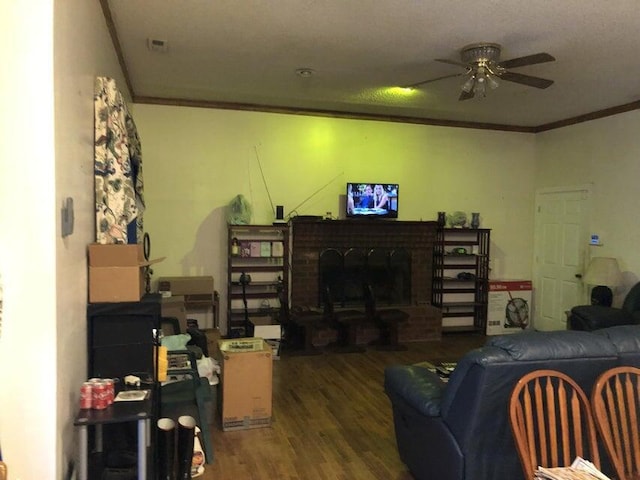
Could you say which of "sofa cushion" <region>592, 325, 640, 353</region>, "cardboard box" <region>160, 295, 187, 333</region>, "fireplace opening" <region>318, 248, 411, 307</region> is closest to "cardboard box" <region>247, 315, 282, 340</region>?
"fireplace opening" <region>318, 248, 411, 307</region>

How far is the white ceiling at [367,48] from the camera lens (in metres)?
3.09

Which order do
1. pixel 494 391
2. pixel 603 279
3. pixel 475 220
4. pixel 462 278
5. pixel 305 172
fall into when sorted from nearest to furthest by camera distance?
pixel 494 391, pixel 603 279, pixel 305 172, pixel 462 278, pixel 475 220

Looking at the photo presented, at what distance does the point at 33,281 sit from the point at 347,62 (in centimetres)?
313

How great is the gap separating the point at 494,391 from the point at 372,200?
13.6ft

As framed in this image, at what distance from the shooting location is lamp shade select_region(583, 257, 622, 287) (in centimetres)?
538

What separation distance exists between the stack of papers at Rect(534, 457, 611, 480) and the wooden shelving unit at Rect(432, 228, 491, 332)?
4444 mm

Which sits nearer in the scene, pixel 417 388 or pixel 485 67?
pixel 417 388

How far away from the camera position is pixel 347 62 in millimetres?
4160

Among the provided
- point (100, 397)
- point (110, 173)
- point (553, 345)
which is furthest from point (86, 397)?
point (553, 345)

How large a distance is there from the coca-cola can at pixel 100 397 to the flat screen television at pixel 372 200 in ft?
14.1

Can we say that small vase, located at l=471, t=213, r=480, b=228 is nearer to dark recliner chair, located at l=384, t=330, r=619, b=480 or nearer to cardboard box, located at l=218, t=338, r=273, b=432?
cardboard box, located at l=218, t=338, r=273, b=432

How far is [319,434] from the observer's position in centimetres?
340

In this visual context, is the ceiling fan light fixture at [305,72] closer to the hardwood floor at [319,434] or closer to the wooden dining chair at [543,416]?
the hardwood floor at [319,434]

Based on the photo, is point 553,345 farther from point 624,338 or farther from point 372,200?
point 372,200
